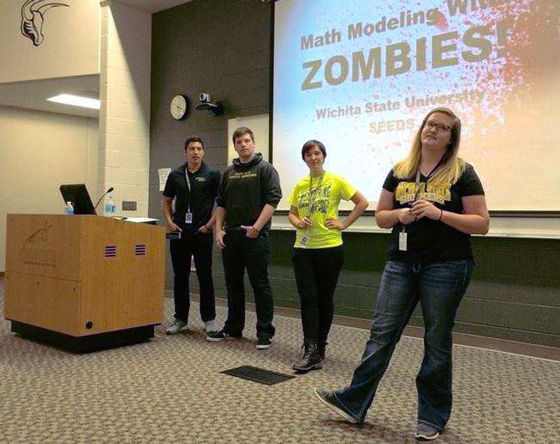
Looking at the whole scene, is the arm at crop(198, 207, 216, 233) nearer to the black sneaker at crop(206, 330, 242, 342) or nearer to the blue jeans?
the black sneaker at crop(206, 330, 242, 342)

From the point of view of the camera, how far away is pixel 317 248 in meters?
3.10

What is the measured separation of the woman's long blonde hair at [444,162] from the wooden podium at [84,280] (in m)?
2.08

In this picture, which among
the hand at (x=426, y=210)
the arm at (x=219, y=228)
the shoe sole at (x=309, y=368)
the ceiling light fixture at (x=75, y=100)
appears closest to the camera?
the hand at (x=426, y=210)

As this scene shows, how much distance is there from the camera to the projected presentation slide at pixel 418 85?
353 cm

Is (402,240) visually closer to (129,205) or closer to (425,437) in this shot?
(425,437)

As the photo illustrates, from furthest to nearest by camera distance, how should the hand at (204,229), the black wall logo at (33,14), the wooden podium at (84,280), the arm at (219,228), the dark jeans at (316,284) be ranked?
the black wall logo at (33,14) < the hand at (204,229) < the arm at (219,228) < the wooden podium at (84,280) < the dark jeans at (316,284)

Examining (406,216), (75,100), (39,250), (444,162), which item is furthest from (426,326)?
(75,100)

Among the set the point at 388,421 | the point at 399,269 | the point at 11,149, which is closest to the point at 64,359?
the point at 388,421

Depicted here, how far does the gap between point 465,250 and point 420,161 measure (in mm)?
381

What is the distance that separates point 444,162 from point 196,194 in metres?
2.28

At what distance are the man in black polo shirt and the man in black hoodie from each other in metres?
0.29

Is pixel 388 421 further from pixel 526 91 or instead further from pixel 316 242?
pixel 526 91

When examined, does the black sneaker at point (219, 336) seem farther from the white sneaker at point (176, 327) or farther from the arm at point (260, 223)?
the arm at point (260, 223)

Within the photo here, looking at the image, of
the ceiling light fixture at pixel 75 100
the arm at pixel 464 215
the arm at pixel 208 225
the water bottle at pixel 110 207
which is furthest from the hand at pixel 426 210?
the ceiling light fixture at pixel 75 100
